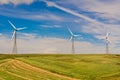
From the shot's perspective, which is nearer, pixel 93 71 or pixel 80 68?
pixel 93 71

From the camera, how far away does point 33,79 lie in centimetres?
6875

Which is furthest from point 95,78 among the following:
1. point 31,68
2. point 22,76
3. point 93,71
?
point 31,68

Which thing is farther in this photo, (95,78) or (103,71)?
(103,71)

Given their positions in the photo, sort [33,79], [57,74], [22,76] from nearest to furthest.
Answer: [33,79], [22,76], [57,74]

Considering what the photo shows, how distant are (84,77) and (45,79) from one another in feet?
34.5

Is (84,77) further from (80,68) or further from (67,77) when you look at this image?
(80,68)

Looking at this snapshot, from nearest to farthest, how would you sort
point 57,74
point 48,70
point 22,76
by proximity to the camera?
1. point 22,76
2. point 57,74
3. point 48,70

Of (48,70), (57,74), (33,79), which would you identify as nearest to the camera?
(33,79)

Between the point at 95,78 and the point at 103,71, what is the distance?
11918 mm

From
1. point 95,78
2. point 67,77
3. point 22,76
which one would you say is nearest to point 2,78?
point 22,76

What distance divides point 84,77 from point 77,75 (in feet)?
9.86

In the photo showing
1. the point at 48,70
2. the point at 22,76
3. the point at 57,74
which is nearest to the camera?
the point at 22,76

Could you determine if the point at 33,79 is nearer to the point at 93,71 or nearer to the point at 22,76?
the point at 22,76

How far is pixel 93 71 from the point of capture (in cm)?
8325
